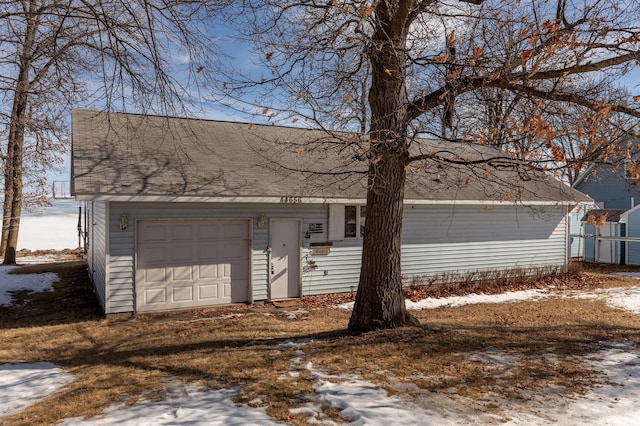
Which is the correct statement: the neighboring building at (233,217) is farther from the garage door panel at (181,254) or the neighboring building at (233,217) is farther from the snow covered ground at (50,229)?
the snow covered ground at (50,229)

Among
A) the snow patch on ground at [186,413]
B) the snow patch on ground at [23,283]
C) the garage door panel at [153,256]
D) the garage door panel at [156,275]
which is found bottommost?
the snow patch on ground at [23,283]

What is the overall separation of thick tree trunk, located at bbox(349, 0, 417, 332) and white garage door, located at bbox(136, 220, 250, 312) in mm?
4481

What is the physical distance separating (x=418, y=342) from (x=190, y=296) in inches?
238

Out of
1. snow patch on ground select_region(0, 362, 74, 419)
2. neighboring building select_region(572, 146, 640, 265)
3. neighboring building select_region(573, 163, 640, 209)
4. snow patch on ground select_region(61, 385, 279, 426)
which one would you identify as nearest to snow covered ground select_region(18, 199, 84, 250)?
snow patch on ground select_region(0, 362, 74, 419)

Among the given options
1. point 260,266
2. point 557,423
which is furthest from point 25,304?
point 557,423

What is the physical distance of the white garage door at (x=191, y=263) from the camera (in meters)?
9.95

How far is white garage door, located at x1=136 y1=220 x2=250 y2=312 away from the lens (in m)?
9.95

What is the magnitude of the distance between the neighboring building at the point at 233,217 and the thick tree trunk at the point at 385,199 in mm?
1613

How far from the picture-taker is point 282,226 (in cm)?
1131

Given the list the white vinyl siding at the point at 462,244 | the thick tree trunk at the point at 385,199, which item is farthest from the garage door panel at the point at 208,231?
the thick tree trunk at the point at 385,199

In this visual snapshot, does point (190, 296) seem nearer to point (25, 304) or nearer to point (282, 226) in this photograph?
point (282, 226)

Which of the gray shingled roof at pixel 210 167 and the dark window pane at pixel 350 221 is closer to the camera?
the gray shingled roof at pixel 210 167

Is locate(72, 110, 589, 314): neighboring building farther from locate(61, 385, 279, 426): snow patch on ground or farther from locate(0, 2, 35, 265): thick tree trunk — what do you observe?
locate(0, 2, 35, 265): thick tree trunk

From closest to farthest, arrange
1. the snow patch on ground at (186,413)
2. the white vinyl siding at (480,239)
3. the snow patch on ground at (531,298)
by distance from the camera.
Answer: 1. the snow patch on ground at (186,413)
2. the snow patch on ground at (531,298)
3. the white vinyl siding at (480,239)
